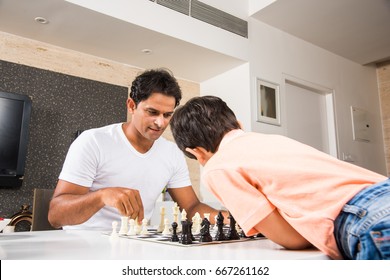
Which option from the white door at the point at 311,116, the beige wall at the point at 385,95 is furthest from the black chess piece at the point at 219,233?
the beige wall at the point at 385,95

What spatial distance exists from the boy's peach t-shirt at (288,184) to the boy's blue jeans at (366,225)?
19mm

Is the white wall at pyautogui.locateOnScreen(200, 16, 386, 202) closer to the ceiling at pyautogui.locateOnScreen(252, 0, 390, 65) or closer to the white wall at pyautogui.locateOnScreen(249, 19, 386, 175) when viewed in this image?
the white wall at pyautogui.locateOnScreen(249, 19, 386, 175)

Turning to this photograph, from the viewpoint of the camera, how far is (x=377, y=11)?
3.59 metres

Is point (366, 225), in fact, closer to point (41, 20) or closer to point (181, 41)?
point (181, 41)

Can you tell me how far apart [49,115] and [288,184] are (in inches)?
105

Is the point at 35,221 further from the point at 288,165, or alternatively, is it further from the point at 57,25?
the point at 57,25

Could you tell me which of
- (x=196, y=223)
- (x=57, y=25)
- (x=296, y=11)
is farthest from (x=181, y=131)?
(x=296, y=11)

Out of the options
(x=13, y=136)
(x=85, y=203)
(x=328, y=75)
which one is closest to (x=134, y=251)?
(x=85, y=203)

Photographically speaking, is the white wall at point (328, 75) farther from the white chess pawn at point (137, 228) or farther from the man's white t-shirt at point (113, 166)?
the white chess pawn at point (137, 228)

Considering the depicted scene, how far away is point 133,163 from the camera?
5.88 feet

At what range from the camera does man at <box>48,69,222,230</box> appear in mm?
1556

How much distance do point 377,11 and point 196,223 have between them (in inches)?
131

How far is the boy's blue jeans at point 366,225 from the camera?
27.2 inches

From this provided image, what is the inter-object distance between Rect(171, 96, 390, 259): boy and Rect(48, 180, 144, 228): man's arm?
0.38 m
